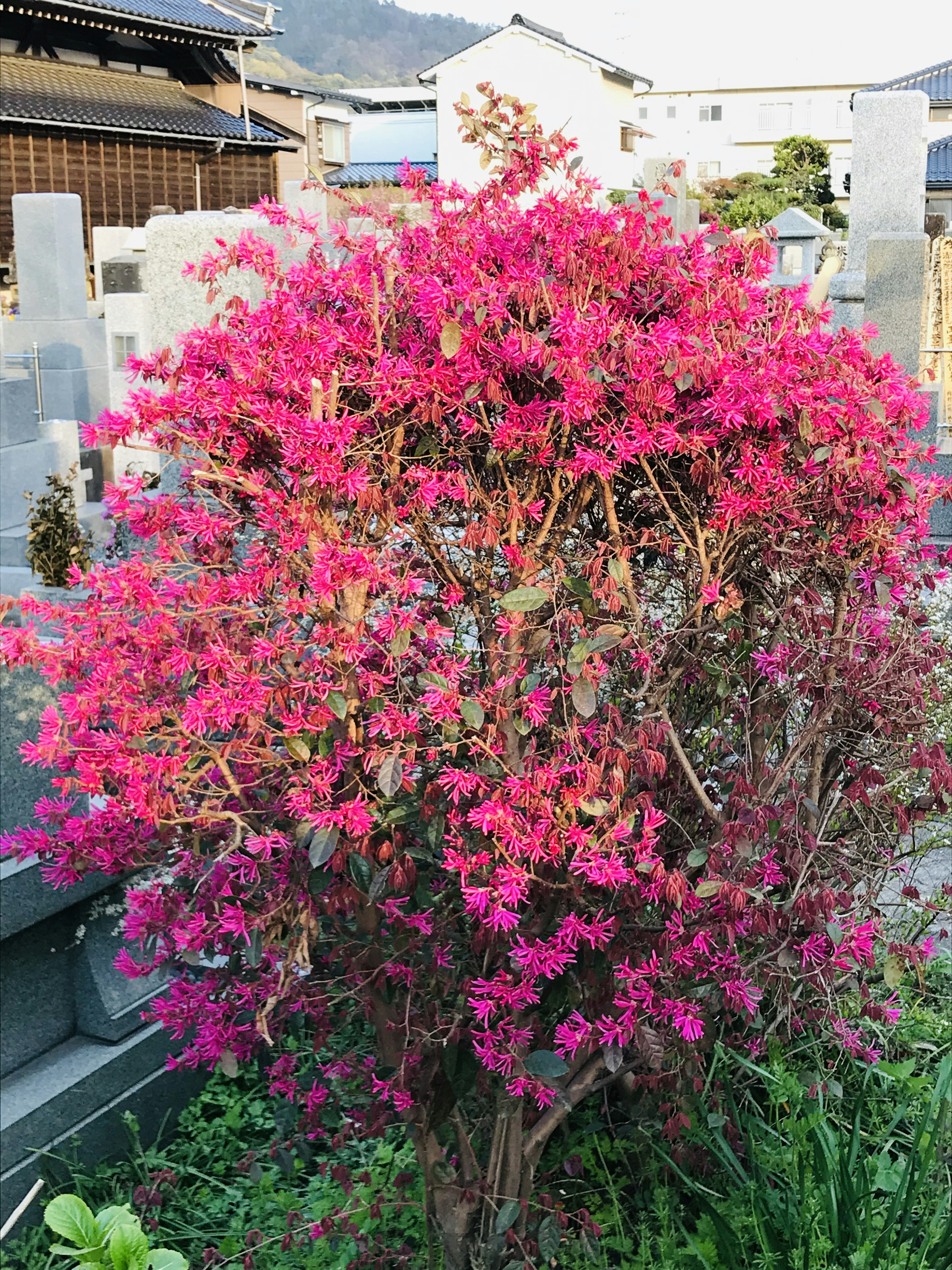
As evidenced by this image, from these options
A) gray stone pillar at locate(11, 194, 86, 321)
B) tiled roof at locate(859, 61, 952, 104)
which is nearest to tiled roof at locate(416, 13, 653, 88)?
tiled roof at locate(859, 61, 952, 104)

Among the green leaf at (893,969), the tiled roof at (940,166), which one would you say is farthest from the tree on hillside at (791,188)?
the green leaf at (893,969)

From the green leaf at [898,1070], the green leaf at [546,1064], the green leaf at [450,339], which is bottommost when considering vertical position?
the green leaf at [898,1070]

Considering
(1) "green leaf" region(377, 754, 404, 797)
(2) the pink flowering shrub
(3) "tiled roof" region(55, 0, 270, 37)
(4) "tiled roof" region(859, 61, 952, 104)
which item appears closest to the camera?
(1) "green leaf" region(377, 754, 404, 797)

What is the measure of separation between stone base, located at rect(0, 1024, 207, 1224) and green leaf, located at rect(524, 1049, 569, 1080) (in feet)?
4.95

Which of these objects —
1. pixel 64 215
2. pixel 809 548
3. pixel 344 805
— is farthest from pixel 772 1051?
pixel 64 215

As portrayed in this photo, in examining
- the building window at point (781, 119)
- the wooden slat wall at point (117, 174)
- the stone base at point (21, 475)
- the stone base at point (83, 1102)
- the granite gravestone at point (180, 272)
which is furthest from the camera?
the building window at point (781, 119)

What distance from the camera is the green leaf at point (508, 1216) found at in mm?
2412

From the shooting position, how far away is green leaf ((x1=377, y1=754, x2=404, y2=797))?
2020mm

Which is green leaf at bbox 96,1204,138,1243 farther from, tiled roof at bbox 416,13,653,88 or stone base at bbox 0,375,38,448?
tiled roof at bbox 416,13,653,88

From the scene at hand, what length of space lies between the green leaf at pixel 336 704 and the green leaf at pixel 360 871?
0.26m

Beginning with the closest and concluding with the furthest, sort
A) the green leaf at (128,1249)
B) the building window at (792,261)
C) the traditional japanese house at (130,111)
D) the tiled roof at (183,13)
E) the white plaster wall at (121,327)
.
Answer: the green leaf at (128,1249), the white plaster wall at (121,327), the building window at (792,261), the traditional japanese house at (130,111), the tiled roof at (183,13)

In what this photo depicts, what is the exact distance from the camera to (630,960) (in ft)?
7.64

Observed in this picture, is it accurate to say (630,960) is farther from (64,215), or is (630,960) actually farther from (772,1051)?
(64,215)

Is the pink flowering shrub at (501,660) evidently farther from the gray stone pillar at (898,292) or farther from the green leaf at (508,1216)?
the gray stone pillar at (898,292)
